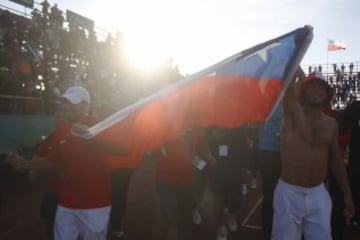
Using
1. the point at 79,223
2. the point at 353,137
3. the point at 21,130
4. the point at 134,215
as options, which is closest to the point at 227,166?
the point at 353,137

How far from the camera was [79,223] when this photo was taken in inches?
148

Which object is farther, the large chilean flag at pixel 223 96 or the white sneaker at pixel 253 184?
the white sneaker at pixel 253 184

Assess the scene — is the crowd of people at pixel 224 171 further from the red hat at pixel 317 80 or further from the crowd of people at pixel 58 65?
the crowd of people at pixel 58 65

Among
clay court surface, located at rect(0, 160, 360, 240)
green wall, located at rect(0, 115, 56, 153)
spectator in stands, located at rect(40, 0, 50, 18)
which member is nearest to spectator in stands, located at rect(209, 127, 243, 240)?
clay court surface, located at rect(0, 160, 360, 240)

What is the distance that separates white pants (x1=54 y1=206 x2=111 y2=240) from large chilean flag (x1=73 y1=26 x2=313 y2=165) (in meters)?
0.62

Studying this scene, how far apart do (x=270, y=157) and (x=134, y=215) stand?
10.7 ft

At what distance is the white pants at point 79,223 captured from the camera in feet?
12.1

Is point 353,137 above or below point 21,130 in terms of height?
above

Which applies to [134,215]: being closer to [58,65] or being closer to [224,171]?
[224,171]

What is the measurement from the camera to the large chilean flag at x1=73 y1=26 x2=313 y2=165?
3.58 meters

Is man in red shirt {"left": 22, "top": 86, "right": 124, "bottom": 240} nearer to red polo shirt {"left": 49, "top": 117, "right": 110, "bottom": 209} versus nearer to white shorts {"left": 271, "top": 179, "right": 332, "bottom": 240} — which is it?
red polo shirt {"left": 49, "top": 117, "right": 110, "bottom": 209}

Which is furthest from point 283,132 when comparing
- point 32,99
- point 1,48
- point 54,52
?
point 54,52

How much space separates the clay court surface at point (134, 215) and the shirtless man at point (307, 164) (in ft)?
7.44

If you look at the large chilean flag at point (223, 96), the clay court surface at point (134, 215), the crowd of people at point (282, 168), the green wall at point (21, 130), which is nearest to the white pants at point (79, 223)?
the crowd of people at point (282, 168)
